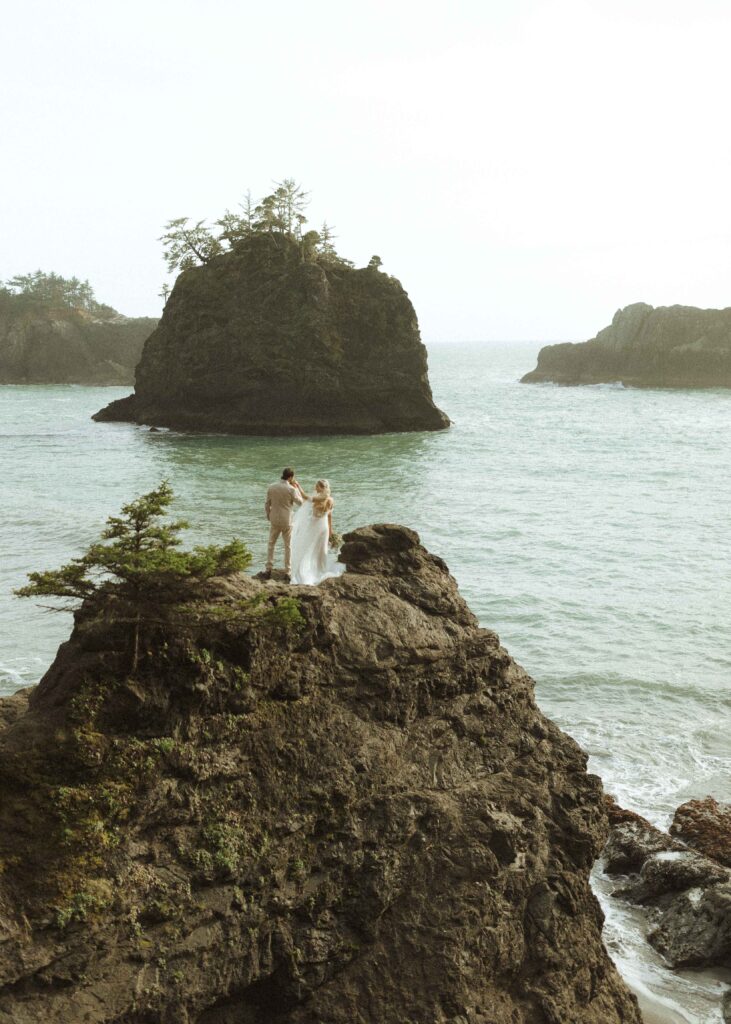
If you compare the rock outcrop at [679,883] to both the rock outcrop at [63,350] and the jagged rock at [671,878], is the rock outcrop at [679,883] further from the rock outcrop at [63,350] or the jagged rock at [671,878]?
the rock outcrop at [63,350]

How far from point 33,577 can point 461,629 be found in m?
A: 4.19

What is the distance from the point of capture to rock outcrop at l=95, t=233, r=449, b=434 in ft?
186

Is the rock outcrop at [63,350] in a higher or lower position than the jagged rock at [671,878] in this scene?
higher

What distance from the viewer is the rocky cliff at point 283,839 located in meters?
6.36

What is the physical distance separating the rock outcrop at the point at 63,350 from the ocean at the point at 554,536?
46.9m

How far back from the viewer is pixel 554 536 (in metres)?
30.2

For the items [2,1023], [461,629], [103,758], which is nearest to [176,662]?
[103,758]

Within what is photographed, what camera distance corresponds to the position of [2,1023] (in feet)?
18.9

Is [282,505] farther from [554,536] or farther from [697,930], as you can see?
[554,536]

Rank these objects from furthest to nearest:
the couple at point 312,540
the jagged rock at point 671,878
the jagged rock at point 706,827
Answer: the couple at point 312,540
the jagged rock at point 706,827
the jagged rock at point 671,878

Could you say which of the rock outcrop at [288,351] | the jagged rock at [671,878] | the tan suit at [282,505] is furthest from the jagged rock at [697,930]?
the rock outcrop at [288,351]

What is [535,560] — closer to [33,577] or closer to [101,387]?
[33,577]

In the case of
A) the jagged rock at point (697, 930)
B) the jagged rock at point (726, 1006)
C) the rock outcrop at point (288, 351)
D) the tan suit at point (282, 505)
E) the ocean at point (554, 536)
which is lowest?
the jagged rock at point (726, 1006)

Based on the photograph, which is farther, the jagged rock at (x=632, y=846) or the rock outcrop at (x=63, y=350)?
the rock outcrop at (x=63, y=350)
